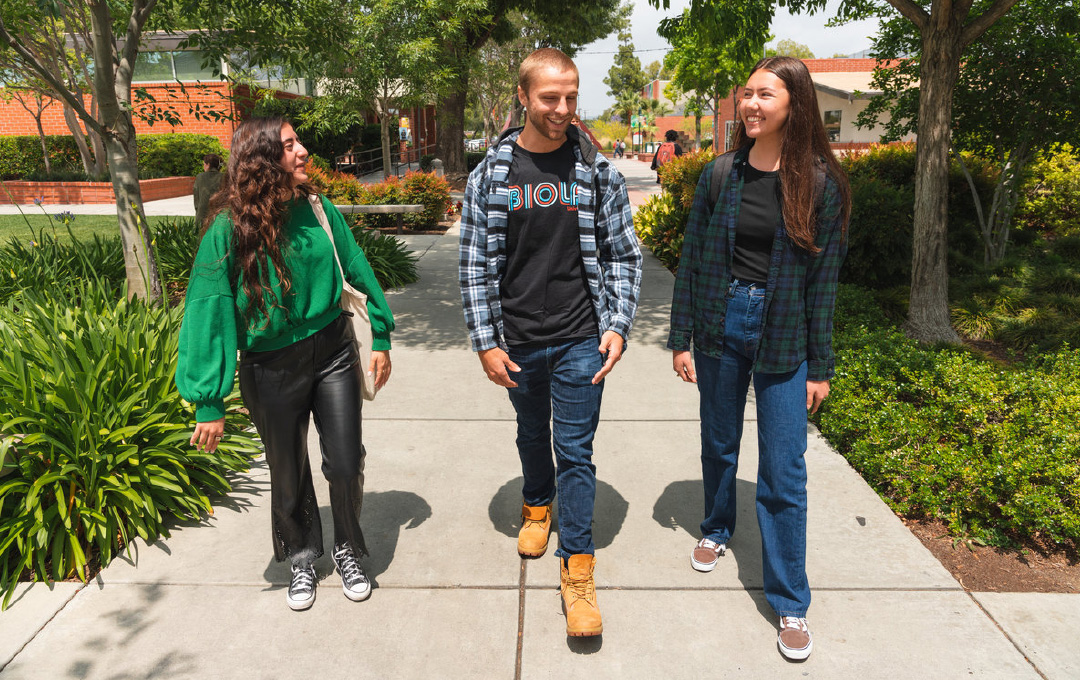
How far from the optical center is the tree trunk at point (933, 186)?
605 centimetres

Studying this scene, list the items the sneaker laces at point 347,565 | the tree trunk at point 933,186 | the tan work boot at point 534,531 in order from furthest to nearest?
the tree trunk at point 933,186 < the tan work boot at point 534,531 < the sneaker laces at point 347,565

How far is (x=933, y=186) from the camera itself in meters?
6.25

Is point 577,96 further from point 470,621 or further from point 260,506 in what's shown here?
point 260,506

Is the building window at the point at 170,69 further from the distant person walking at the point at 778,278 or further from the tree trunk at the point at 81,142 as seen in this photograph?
the distant person walking at the point at 778,278

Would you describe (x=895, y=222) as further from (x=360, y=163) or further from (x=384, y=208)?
(x=360, y=163)

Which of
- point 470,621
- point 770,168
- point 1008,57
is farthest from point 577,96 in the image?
point 1008,57

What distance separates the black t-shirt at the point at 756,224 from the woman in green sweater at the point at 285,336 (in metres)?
1.38

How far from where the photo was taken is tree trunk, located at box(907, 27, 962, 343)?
6055 millimetres

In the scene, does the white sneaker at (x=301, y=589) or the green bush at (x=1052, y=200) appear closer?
the white sneaker at (x=301, y=589)

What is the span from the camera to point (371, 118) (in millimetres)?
42469

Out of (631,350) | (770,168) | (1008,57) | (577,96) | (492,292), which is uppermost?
(1008,57)

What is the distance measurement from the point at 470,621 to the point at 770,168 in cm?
201

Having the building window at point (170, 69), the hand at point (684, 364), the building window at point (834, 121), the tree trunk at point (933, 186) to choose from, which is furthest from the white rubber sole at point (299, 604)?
the building window at point (834, 121)

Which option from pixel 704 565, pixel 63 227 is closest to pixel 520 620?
pixel 704 565
